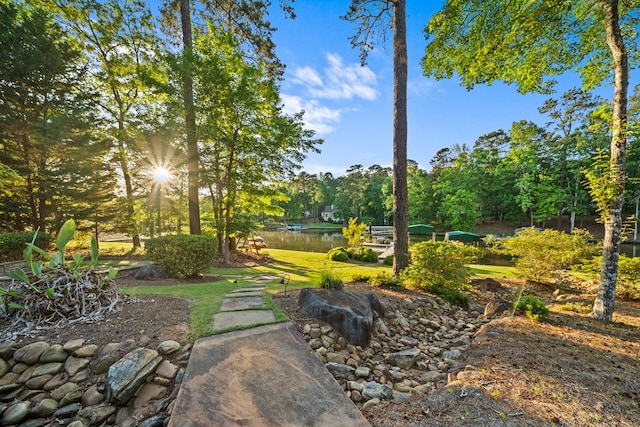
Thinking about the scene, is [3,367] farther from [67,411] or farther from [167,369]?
[167,369]

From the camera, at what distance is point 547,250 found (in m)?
6.12

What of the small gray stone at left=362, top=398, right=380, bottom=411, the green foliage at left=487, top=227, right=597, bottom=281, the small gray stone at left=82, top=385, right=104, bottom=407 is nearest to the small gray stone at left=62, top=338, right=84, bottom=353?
the small gray stone at left=82, top=385, right=104, bottom=407

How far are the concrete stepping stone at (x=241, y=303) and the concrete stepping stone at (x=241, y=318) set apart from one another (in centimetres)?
15

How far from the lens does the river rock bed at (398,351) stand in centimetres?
210

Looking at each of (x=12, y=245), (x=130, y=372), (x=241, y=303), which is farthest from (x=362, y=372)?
(x=12, y=245)

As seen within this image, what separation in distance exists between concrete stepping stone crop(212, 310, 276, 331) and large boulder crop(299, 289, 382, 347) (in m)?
0.52

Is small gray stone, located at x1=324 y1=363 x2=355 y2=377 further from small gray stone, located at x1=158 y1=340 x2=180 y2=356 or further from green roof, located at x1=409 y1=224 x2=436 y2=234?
green roof, located at x1=409 y1=224 x2=436 y2=234

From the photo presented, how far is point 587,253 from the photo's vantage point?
19.6ft

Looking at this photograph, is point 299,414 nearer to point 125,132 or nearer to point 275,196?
point 275,196

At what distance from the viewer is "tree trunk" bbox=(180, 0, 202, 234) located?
657 centimetres

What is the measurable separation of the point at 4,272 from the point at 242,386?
282 inches

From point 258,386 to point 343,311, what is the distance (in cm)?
147

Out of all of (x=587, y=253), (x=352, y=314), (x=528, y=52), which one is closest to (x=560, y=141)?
(x=587, y=253)

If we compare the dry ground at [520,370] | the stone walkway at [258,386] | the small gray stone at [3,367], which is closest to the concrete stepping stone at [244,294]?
the dry ground at [520,370]
